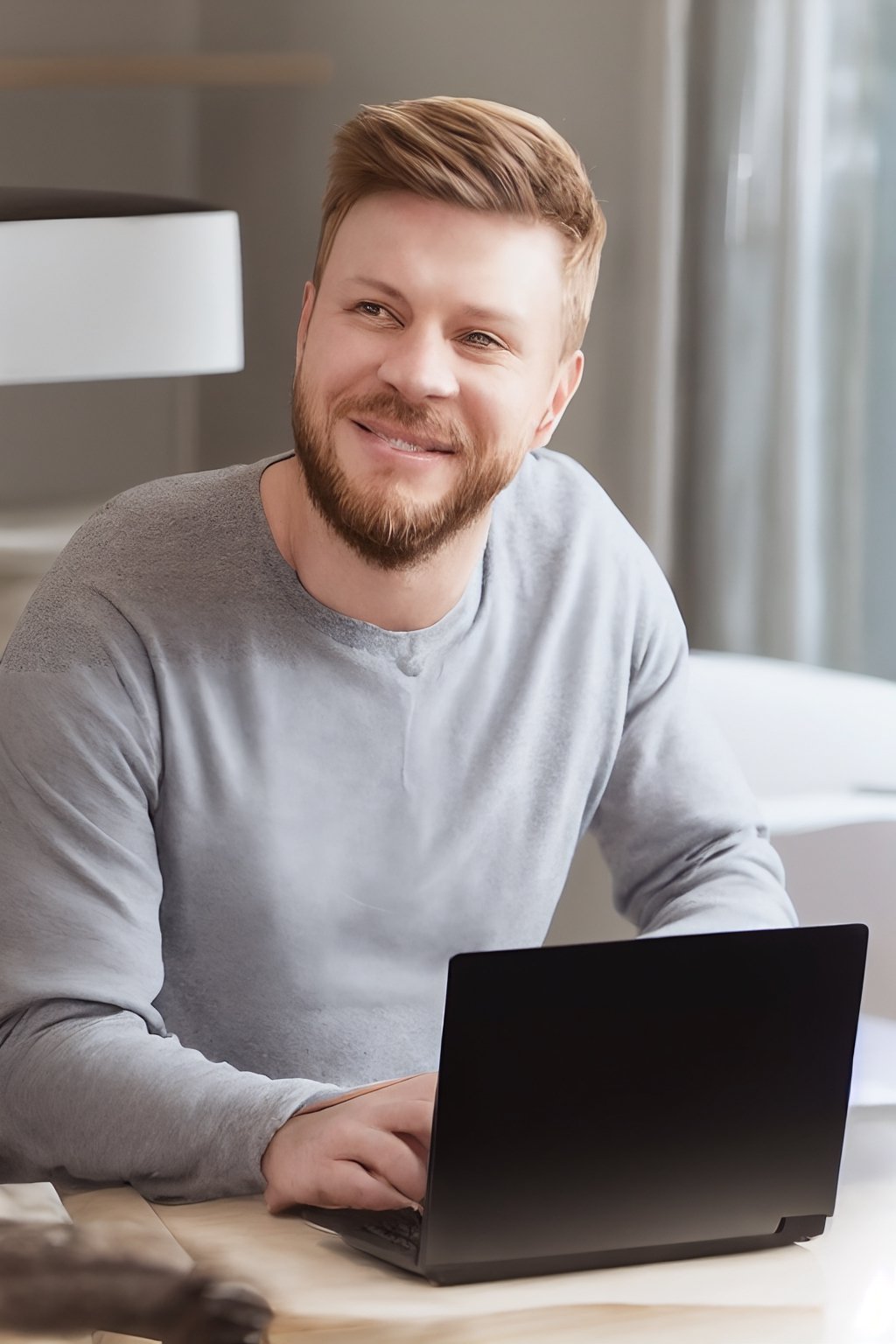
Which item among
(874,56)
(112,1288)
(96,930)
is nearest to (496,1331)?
(112,1288)

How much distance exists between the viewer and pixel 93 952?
37.5 inches

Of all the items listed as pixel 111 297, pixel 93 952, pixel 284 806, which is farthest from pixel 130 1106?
pixel 111 297

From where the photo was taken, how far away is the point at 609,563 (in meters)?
1.26

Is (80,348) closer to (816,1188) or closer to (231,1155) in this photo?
(231,1155)

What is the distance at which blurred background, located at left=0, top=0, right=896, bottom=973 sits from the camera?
190cm

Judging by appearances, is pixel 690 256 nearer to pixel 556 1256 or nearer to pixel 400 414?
pixel 400 414

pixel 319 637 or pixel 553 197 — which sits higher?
pixel 553 197

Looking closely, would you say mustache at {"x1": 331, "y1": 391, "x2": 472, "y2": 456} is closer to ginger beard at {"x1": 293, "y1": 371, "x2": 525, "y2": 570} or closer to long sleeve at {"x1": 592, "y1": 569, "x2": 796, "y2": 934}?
ginger beard at {"x1": 293, "y1": 371, "x2": 525, "y2": 570}

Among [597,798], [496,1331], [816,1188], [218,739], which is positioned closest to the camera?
[496,1331]

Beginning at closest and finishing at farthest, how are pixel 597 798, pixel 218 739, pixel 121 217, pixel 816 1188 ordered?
pixel 816 1188, pixel 218 739, pixel 597 798, pixel 121 217

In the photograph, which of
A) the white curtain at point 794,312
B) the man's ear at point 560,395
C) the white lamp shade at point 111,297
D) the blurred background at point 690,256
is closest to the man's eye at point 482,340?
the man's ear at point 560,395

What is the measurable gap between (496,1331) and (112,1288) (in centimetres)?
16

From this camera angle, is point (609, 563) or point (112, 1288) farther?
point (609, 563)

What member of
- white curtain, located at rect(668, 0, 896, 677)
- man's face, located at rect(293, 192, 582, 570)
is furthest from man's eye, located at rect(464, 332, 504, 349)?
white curtain, located at rect(668, 0, 896, 677)
